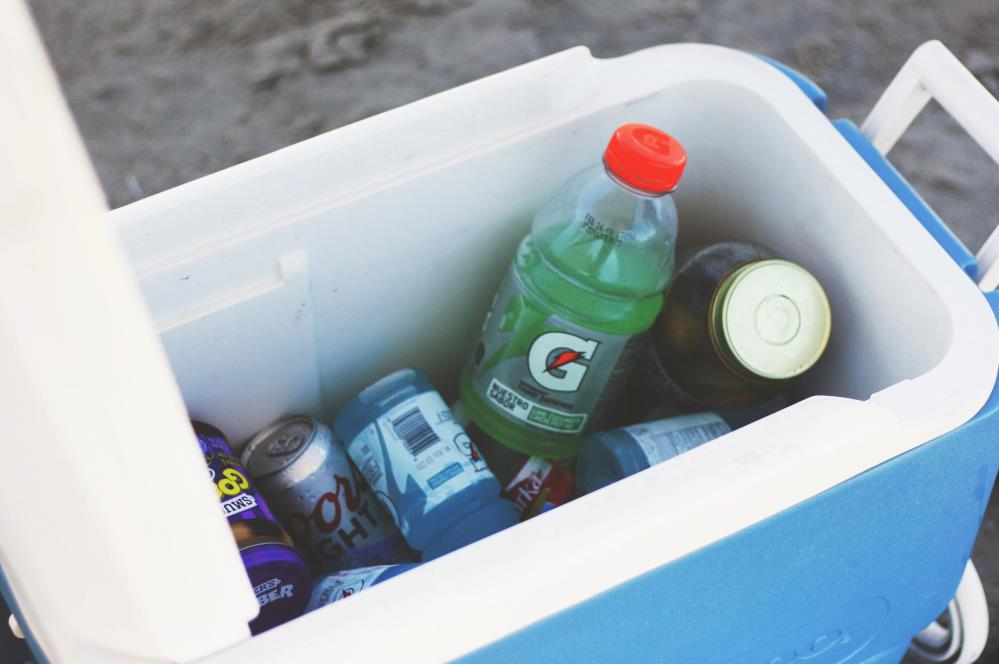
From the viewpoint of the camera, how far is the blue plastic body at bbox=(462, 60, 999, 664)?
0.58 meters

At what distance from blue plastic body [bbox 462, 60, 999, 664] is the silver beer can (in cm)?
29

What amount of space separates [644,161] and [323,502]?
1.27 feet

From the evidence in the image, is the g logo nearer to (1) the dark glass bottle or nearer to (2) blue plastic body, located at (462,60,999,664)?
(1) the dark glass bottle

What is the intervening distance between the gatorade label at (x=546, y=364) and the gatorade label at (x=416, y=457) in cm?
6

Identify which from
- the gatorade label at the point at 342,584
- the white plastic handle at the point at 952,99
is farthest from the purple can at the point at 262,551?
the white plastic handle at the point at 952,99

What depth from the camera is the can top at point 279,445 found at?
2.68 ft

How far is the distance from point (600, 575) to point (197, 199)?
409 mm

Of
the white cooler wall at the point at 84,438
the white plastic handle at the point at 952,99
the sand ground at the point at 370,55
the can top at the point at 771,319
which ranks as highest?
the white cooler wall at the point at 84,438

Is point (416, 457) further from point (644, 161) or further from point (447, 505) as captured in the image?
point (644, 161)

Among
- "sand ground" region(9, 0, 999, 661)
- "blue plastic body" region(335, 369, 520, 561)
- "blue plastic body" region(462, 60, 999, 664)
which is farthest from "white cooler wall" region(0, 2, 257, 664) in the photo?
"sand ground" region(9, 0, 999, 661)

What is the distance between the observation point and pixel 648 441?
2.55 ft

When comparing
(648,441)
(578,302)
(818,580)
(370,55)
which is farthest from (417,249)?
(370,55)

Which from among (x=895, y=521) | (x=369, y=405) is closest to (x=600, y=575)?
(x=895, y=521)

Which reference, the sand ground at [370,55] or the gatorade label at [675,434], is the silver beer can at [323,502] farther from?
the sand ground at [370,55]
